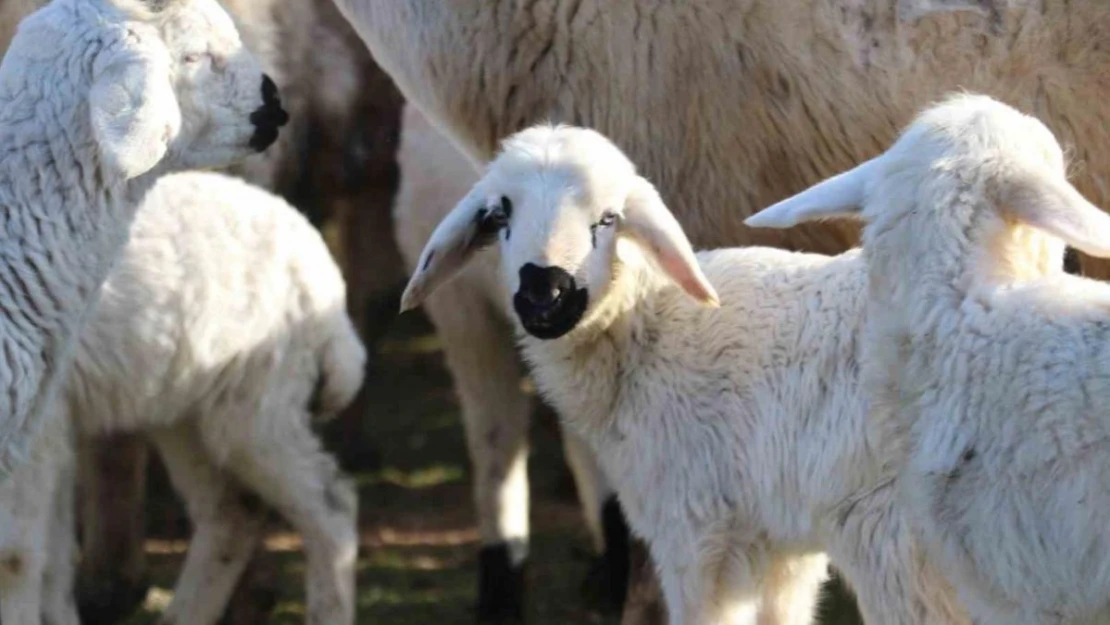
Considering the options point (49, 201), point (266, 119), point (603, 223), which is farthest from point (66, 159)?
point (603, 223)

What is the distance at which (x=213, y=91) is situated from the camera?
4.89 m

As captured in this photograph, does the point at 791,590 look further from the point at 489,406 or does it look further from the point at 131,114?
the point at 489,406

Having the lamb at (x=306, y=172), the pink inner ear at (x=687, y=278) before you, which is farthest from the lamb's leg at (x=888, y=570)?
the lamb at (x=306, y=172)

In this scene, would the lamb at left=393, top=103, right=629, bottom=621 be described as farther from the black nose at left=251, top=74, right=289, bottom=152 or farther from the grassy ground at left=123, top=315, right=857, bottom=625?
the black nose at left=251, top=74, right=289, bottom=152

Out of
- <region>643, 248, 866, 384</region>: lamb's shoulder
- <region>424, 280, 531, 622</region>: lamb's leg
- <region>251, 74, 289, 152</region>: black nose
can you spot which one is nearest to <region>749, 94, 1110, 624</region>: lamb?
<region>643, 248, 866, 384</region>: lamb's shoulder

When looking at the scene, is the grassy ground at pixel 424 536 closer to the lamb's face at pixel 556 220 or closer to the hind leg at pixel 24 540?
the hind leg at pixel 24 540

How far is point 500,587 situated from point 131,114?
113 inches

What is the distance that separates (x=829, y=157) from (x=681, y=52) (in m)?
0.46

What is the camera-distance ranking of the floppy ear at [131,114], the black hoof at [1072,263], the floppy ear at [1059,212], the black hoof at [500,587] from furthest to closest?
the black hoof at [500,587], the black hoof at [1072,263], the floppy ear at [131,114], the floppy ear at [1059,212]

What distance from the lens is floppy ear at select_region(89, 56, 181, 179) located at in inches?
177

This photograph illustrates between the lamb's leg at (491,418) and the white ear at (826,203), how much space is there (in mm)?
2850

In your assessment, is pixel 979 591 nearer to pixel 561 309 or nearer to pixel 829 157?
pixel 561 309

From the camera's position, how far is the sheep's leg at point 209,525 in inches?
248

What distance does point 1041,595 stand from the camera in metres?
3.97
